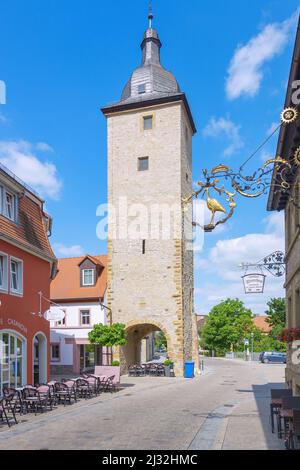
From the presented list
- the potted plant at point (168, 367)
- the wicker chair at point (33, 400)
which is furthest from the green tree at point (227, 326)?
the wicker chair at point (33, 400)

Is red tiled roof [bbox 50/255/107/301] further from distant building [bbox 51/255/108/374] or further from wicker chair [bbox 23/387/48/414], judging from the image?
wicker chair [bbox 23/387/48/414]

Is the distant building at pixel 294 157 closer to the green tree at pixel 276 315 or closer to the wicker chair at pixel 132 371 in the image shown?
the wicker chair at pixel 132 371

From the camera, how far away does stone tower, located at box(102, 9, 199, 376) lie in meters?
29.4

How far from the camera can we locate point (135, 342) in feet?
110

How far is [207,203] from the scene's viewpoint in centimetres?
789

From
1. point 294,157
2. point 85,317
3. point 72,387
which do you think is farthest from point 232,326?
point 294,157

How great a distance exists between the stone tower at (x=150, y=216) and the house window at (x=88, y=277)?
3.69 metres

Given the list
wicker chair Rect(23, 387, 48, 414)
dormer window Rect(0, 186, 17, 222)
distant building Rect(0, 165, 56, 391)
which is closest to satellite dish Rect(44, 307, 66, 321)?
distant building Rect(0, 165, 56, 391)

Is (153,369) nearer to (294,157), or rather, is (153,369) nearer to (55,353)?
(55,353)

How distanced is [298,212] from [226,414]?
6350mm

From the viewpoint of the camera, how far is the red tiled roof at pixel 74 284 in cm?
3322

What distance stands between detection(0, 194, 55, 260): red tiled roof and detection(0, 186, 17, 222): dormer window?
29 centimetres

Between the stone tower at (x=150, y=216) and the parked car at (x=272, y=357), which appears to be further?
the parked car at (x=272, y=357)
